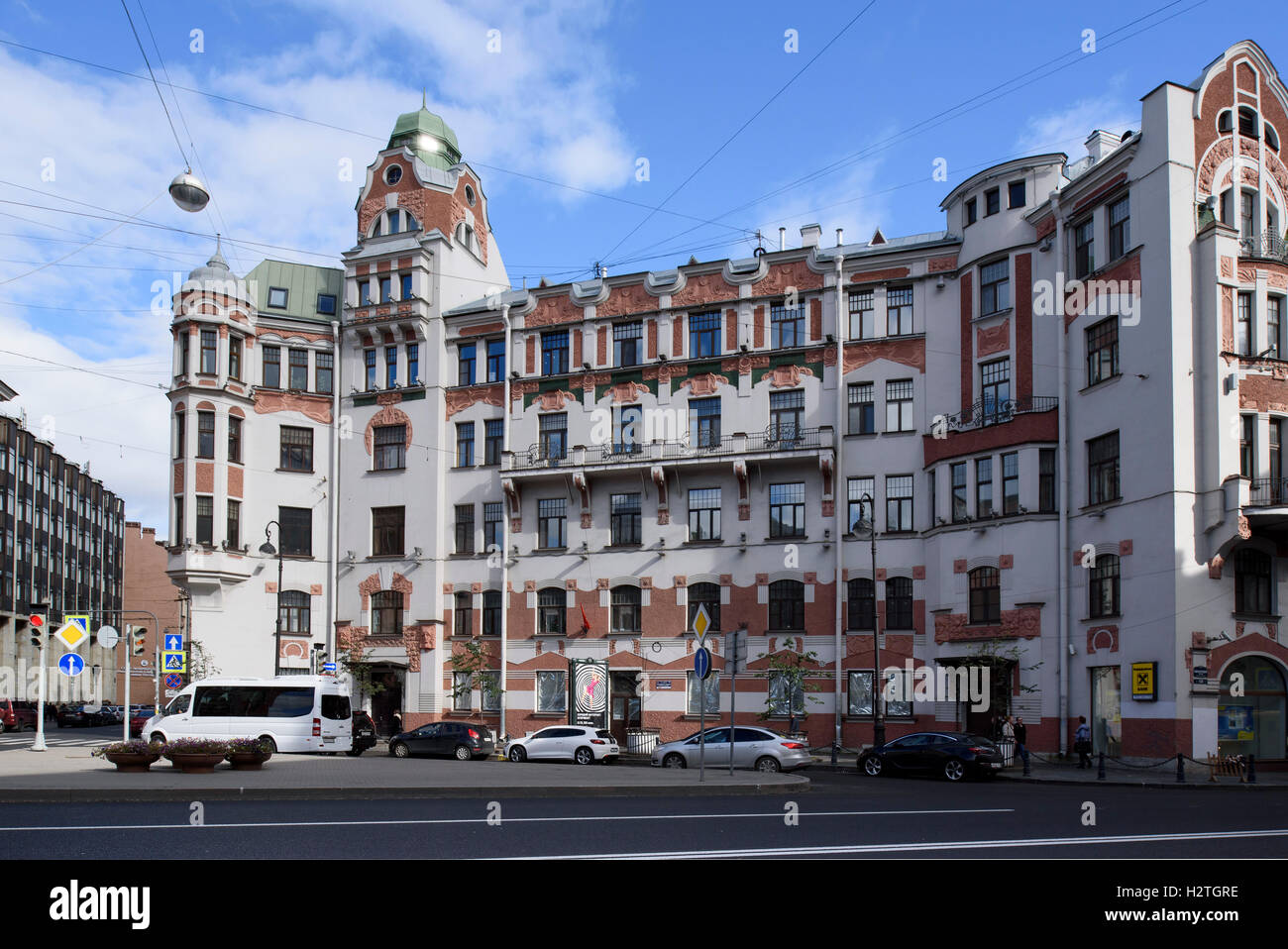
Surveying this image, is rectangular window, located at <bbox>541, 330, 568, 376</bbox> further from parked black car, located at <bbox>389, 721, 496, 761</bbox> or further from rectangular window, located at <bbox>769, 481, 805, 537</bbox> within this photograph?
parked black car, located at <bbox>389, 721, 496, 761</bbox>

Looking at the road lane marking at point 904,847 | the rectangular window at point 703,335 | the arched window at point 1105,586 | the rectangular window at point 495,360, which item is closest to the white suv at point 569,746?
the arched window at point 1105,586

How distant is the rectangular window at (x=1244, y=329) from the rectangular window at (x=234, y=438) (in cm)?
3792

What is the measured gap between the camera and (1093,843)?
486 inches

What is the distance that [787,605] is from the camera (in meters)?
42.4

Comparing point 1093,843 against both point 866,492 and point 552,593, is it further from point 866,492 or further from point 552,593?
point 552,593

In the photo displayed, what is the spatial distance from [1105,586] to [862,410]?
11.3m

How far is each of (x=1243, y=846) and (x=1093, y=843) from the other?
159 centimetres

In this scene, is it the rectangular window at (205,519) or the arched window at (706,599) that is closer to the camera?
the arched window at (706,599)

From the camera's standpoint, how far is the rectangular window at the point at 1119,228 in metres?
34.7

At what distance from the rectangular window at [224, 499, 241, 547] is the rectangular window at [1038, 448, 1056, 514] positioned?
31.9 m

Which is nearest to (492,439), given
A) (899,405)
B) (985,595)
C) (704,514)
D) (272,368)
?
(704,514)

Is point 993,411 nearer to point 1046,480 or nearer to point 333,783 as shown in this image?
point 1046,480

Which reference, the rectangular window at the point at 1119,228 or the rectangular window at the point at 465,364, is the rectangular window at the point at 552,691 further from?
the rectangular window at the point at 1119,228
